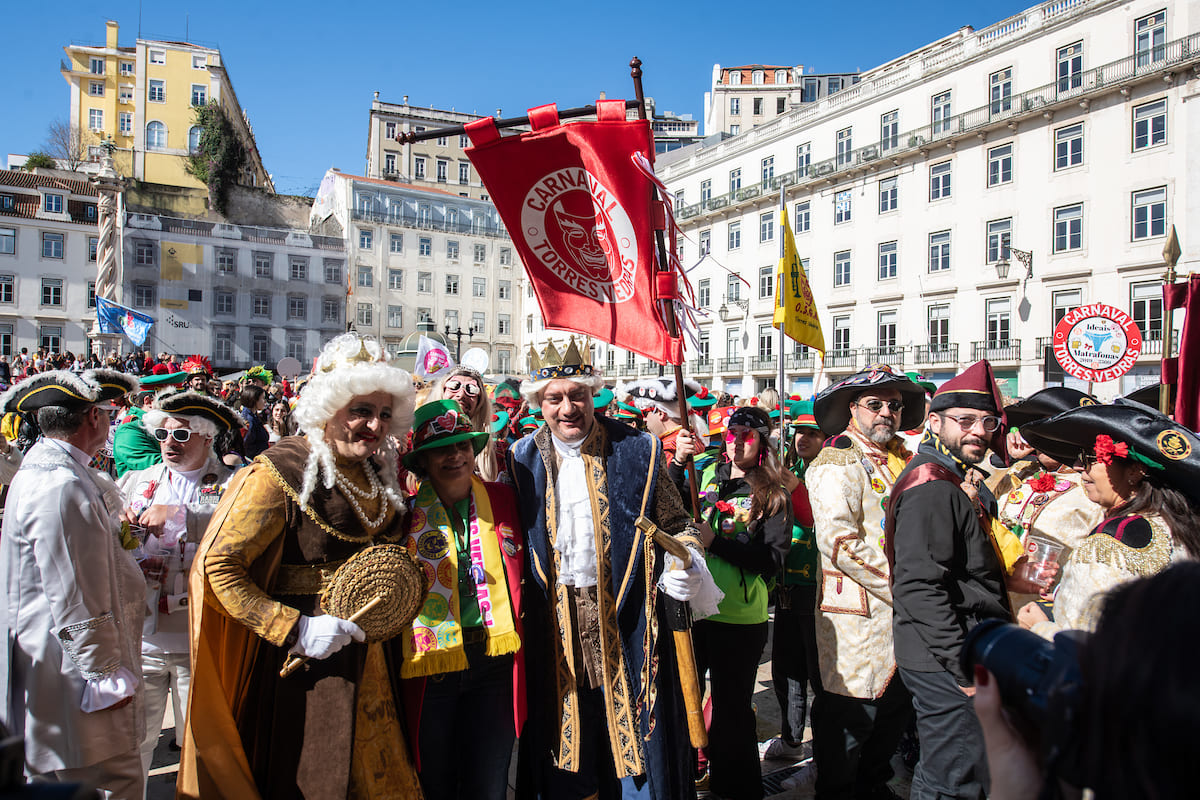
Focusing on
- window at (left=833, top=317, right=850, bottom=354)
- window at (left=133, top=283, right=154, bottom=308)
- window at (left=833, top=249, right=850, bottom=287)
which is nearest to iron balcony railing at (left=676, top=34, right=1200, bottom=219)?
window at (left=833, top=249, right=850, bottom=287)

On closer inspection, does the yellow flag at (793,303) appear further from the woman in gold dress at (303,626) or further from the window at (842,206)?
the window at (842,206)

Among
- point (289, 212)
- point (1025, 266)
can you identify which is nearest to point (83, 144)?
point (289, 212)

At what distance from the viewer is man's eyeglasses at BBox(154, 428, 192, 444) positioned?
3.51 m

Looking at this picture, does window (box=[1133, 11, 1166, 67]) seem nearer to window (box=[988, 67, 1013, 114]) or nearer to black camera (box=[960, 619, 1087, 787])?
window (box=[988, 67, 1013, 114])

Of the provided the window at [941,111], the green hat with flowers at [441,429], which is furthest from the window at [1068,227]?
the green hat with flowers at [441,429]

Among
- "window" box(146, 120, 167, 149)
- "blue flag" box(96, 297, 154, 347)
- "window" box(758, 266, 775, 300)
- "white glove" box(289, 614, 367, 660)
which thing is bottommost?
"white glove" box(289, 614, 367, 660)

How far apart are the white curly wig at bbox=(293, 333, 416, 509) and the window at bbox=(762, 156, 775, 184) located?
1416 inches

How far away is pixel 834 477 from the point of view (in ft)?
11.9

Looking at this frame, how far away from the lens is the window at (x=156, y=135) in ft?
164

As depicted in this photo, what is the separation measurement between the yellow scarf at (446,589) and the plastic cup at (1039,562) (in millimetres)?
2207

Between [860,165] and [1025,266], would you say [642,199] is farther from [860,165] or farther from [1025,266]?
[860,165]

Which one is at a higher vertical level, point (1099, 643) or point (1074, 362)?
point (1074, 362)

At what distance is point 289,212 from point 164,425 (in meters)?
54.1

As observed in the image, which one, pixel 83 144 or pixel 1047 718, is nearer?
pixel 1047 718
